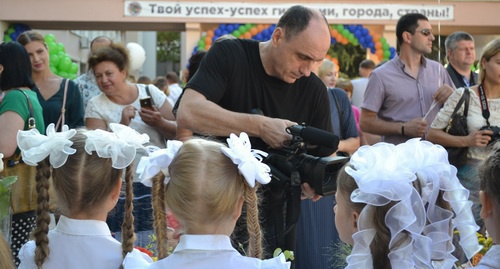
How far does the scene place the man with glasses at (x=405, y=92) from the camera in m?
5.63

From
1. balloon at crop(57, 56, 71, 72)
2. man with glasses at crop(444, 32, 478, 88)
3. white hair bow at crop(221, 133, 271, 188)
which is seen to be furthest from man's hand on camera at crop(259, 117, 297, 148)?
balloon at crop(57, 56, 71, 72)

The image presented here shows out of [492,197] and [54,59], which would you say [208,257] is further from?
[54,59]

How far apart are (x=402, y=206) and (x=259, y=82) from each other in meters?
1.53

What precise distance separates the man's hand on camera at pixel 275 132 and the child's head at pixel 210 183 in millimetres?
787

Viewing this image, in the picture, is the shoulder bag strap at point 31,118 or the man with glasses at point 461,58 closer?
the shoulder bag strap at point 31,118

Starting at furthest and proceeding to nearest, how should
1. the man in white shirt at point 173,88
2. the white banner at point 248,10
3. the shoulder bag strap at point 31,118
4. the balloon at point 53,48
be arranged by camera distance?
the white banner at point 248,10
the balloon at point 53,48
the man in white shirt at point 173,88
the shoulder bag strap at point 31,118

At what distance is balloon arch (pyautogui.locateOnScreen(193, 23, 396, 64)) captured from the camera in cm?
1802

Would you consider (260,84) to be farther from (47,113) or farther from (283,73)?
(47,113)

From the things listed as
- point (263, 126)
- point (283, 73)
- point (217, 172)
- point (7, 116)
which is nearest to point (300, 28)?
point (283, 73)

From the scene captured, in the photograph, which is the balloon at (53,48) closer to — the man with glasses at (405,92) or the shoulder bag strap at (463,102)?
the man with glasses at (405,92)

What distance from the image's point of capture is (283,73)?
373 cm

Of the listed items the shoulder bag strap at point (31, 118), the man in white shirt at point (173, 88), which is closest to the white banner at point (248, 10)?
the man in white shirt at point (173, 88)

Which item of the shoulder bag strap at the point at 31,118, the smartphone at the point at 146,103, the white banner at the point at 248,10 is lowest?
the shoulder bag strap at the point at 31,118

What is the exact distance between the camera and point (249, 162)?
8.02ft
